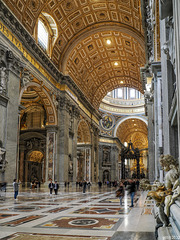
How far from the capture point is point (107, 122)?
47500mm

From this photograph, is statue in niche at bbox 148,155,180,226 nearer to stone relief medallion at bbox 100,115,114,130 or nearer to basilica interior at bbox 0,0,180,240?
basilica interior at bbox 0,0,180,240

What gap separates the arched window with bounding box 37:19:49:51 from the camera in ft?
64.7

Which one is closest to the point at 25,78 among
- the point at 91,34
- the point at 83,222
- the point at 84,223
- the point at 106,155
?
the point at 91,34

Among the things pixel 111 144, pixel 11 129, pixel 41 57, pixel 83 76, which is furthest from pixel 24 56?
pixel 111 144

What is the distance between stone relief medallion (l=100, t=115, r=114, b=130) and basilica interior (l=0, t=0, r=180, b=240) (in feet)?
38.5

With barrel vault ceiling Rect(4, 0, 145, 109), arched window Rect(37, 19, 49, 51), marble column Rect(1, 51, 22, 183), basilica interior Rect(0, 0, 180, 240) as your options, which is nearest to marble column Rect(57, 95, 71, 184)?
basilica interior Rect(0, 0, 180, 240)

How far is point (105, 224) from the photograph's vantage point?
538 cm

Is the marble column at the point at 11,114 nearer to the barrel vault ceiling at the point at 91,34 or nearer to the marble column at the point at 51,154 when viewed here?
the barrel vault ceiling at the point at 91,34

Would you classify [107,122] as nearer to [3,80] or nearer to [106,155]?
[106,155]

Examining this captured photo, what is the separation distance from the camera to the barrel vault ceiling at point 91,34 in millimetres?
18984

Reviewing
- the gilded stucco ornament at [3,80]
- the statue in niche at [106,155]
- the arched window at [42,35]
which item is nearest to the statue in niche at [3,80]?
the gilded stucco ornament at [3,80]

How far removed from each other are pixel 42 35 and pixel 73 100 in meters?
6.82

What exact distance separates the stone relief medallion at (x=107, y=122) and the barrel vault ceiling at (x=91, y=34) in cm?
1636

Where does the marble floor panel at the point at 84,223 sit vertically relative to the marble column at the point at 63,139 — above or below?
below
